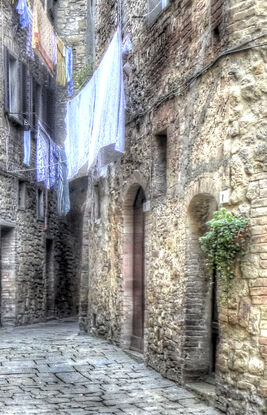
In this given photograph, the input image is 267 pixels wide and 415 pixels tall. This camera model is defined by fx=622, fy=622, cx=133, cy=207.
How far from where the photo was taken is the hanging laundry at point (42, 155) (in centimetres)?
1297

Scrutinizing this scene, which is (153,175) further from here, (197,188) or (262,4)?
(262,4)

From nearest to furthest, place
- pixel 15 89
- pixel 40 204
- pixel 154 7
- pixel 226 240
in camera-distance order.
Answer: pixel 226 240
pixel 154 7
pixel 15 89
pixel 40 204

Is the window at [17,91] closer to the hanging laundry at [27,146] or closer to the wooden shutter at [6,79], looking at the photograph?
the wooden shutter at [6,79]

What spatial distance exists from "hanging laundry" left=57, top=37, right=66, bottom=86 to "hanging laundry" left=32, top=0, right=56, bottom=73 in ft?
1.73

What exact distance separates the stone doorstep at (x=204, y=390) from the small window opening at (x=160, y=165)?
235cm

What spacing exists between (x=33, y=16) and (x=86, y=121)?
3.72 meters

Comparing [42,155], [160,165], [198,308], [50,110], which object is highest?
[50,110]

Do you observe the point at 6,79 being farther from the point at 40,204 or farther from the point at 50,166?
the point at 40,204

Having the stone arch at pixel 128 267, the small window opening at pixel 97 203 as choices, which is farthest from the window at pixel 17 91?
the stone arch at pixel 128 267

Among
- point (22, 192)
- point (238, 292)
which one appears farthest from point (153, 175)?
point (22, 192)

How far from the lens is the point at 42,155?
13039 millimetres

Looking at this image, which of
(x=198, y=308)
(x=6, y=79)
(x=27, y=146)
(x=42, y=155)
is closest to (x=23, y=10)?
(x=6, y=79)

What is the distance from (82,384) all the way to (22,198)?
25.1 ft

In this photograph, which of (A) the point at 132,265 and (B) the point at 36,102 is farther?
(B) the point at 36,102
